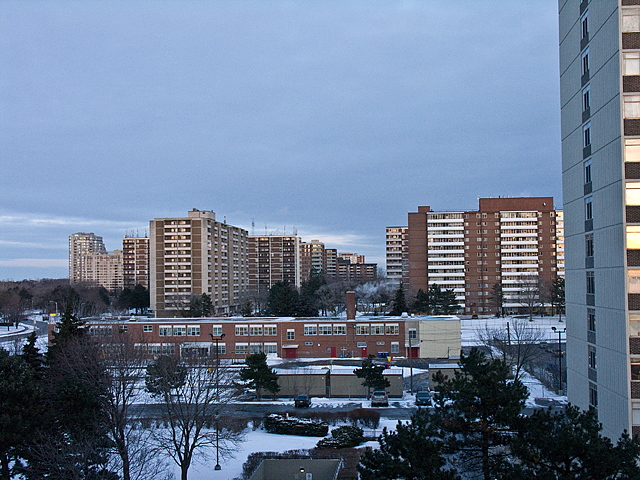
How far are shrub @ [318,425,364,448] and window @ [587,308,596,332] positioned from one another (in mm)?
11995

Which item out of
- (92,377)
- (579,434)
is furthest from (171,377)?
(579,434)

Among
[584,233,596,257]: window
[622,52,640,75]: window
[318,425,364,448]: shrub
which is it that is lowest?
[318,425,364,448]: shrub

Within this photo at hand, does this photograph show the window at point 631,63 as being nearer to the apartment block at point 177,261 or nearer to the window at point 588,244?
the window at point 588,244

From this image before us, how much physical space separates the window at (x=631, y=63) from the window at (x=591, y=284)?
7780mm

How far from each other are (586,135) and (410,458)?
15494 millimetres

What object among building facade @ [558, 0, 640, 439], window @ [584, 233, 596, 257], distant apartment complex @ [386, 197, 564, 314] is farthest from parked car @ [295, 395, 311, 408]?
distant apartment complex @ [386, 197, 564, 314]

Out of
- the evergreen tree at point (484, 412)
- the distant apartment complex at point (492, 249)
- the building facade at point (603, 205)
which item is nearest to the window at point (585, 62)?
the building facade at point (603, 205)

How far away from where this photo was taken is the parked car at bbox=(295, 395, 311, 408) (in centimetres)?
3278

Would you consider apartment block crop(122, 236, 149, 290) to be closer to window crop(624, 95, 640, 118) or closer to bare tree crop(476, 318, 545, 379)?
bare tree crop(476, 318, 545, 379)

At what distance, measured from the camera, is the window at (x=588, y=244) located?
20.1m

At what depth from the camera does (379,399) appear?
33219 millimetres

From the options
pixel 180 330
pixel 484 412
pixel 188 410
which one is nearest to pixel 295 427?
pixel 188 410

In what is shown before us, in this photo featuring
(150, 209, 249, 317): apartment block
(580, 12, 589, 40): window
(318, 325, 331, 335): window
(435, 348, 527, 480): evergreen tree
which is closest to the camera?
(435, 348, 527, 480): evergreen tree

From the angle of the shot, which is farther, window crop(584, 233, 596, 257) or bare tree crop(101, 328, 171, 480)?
window crop(584, 233, 596, 257)
